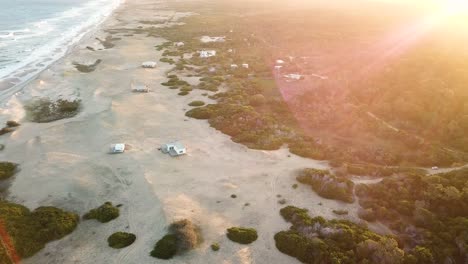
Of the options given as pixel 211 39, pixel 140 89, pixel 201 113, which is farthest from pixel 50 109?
pixel 211 39

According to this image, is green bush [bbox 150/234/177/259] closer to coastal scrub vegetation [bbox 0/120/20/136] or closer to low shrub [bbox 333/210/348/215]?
low shrub [bbox 333/210/348/215]

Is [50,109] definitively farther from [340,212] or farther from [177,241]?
[340,212]

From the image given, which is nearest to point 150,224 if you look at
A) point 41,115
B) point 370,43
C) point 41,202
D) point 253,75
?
point 41,202

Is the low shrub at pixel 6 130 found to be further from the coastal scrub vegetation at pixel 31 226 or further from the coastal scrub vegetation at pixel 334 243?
the coastal scrub vegetation at pixel 334 243

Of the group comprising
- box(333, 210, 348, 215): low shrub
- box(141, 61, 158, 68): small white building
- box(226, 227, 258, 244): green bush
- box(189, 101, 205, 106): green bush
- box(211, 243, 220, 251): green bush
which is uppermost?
box(141, 61, 158, 68): small white building

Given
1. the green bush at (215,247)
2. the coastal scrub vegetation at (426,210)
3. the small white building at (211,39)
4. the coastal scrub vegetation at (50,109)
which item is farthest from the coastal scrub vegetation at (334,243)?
the small white building at (211,39)

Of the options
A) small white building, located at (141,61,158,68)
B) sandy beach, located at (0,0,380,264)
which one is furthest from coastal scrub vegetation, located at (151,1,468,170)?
small white building, located at (141,61,158,68)
